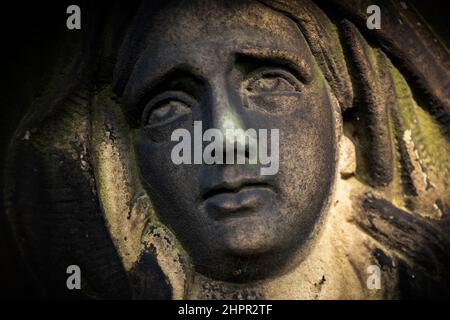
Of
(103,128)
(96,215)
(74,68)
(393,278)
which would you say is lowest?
(393,278)

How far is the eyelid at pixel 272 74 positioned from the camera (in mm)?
1791

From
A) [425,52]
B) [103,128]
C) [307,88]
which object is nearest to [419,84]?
[425,52]

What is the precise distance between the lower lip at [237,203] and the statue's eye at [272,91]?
0.24 m

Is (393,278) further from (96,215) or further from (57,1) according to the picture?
(57,1)

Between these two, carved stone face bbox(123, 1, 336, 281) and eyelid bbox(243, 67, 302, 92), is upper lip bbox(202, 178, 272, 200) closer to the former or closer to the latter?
carved stone face bbox(123, 1, 336, 281)

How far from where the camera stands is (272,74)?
71.2 inches

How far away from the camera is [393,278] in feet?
5.88

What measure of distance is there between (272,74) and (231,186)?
0.36 meters

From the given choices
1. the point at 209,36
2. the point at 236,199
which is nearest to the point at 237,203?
the point at 236,199

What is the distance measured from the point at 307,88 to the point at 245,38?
0.23 meters

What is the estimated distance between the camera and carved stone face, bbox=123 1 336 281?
5.55ft

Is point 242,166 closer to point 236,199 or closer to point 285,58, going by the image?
point 236,199

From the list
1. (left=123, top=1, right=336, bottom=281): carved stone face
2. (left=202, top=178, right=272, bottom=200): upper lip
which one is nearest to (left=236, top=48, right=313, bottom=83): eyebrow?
(left=123, top=1, right=336, bottom=281): carved stone face

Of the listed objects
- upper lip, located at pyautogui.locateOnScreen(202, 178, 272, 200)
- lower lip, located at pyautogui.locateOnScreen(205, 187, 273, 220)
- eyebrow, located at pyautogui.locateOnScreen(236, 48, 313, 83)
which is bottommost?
lower lip, located at pyautogui.locateOnScreen(205, 187, 273, 220)
